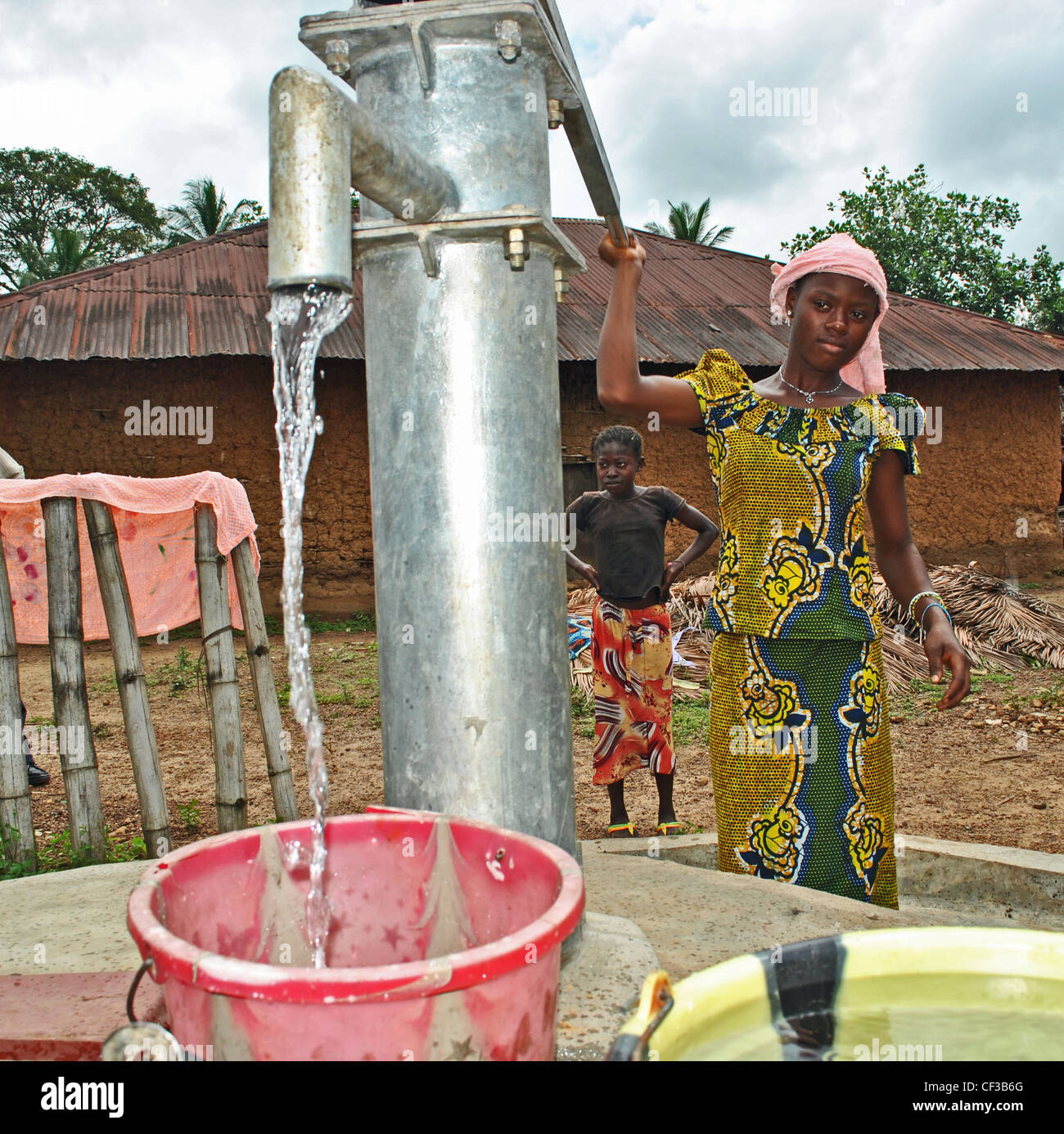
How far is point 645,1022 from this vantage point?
81 centimetres

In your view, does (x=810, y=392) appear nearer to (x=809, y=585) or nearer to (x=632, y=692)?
(x=809, y=585)

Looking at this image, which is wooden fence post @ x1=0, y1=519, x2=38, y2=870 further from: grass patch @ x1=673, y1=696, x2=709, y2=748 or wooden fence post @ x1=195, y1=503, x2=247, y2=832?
grass patch @ x1=673, y1=696, x2=709, y2=748

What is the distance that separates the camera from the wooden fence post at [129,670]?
121 inches

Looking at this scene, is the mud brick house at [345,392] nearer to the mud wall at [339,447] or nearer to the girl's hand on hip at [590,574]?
the mud wall at [339,447]

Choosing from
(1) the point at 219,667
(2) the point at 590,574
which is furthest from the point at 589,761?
(1) the point at 219,667

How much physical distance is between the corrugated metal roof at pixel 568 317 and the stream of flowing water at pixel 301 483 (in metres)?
5.72

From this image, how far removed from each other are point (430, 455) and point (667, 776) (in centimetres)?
273

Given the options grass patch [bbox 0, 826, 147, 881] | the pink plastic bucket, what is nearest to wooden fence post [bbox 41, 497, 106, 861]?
grass patch [bbox 0, 826, 147, 881]

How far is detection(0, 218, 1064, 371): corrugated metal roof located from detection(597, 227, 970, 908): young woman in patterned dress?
4.82 m

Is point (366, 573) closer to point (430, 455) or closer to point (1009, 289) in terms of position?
point (430, 455)

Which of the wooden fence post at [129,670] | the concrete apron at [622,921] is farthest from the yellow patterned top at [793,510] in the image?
the wooden fence post at [129,670]

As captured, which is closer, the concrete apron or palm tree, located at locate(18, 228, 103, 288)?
the concrete apron

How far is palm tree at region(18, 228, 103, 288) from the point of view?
1936 centimetres
